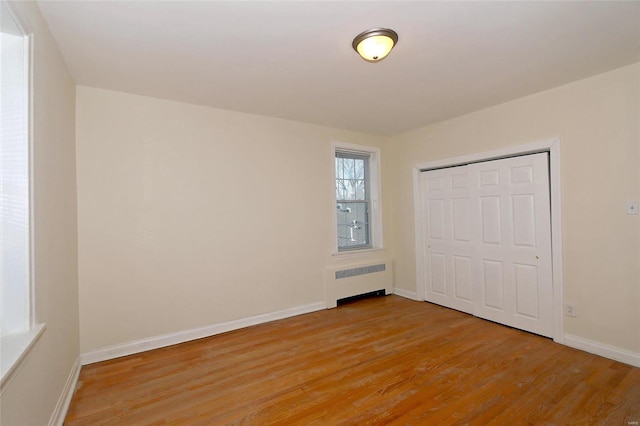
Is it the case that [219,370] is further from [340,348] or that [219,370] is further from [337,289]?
[337,289]

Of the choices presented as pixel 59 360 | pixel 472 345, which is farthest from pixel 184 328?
pixel 472 345

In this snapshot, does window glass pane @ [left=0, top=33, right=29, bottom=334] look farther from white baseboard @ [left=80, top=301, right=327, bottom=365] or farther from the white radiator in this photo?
the white radiator

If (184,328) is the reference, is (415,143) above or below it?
above

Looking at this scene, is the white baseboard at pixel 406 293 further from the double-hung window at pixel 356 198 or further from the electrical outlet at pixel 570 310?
the electrical outlet at pixel 570 310

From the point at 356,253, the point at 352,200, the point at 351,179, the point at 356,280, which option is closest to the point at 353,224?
the point at 352,200

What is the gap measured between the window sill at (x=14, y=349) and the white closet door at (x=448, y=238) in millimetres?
4285

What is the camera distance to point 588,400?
2.12 meters

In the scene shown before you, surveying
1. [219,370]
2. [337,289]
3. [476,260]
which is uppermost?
[476,260]

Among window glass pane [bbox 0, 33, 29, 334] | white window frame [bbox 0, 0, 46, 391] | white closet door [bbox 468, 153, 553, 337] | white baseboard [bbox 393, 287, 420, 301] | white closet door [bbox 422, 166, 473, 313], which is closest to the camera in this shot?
white window frame [bbox 0, 0, 46, 391]

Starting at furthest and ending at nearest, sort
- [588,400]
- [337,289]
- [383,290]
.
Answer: [383,290]
[337,289]
[588,400]

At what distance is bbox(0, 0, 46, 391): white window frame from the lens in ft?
4.65

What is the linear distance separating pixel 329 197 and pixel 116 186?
263 cm

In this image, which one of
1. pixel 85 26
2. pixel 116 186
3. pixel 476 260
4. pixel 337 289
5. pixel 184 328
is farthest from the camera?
pixel 337 289

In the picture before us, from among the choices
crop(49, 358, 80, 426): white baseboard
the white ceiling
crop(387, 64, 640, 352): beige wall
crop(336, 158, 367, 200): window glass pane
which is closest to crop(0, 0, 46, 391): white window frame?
the white ceiling
